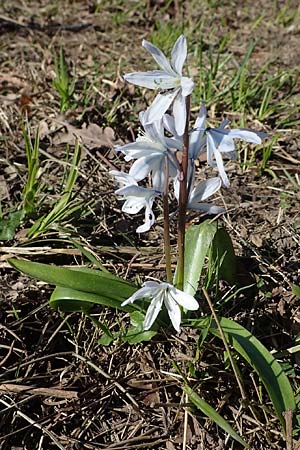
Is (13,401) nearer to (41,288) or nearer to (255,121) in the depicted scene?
(41,288)

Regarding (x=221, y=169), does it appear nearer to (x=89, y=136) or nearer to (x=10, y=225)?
(x=10, y=225)

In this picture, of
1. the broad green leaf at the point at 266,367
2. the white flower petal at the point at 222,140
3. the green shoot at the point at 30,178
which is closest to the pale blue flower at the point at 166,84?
the white flower petal at the point at 222,140

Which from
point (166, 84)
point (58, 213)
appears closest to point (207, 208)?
point (166, 84)

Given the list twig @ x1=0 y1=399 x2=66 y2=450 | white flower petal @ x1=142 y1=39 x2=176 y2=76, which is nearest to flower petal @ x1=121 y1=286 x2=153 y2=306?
twig @ x1=0 y1=399 x2=66 y2=450

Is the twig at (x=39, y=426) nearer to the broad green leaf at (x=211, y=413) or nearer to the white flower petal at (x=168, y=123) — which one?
the broad green leaf at (x=211, y=413)

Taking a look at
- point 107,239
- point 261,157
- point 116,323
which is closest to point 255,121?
point 261,157
